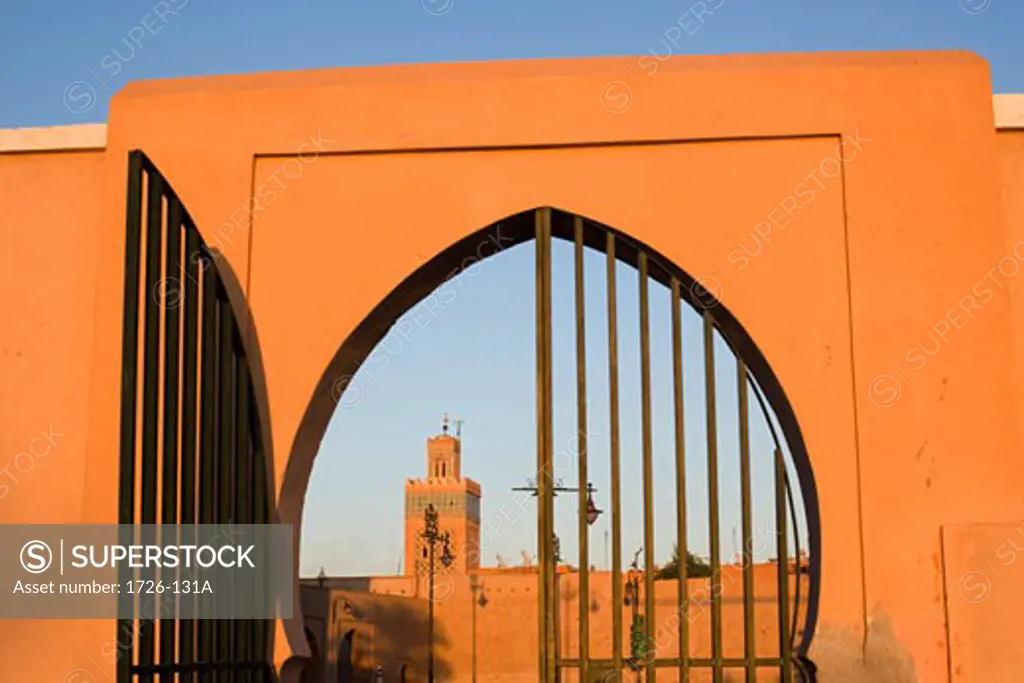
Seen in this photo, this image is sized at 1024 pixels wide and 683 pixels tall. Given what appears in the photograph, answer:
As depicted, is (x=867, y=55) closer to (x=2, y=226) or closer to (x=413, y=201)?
(x=413, y=201)

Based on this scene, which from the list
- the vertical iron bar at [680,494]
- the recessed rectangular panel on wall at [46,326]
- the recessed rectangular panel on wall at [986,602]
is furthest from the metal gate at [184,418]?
the recessed rectangular panel on wall at [986,602]

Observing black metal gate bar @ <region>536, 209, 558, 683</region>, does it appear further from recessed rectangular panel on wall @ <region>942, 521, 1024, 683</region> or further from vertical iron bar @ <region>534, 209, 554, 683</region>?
recessed rectangular panel on wall @ <region>942, 521, 1024, 683</region>

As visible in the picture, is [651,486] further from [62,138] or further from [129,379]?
[62,138]

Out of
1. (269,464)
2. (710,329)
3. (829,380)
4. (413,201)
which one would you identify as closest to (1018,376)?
(829,380)

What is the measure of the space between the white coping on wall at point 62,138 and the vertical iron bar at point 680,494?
3.05 meters

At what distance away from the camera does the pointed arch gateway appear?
6797 mm

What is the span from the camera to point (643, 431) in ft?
23.1

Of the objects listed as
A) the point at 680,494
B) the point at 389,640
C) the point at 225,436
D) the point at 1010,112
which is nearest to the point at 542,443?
the point at 680,494

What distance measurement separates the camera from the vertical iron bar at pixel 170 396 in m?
6.46

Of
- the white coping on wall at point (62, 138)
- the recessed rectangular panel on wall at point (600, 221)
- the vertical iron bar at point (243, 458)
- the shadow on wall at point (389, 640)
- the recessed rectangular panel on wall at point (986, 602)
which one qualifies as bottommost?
the shadow on wall at point (389, 640)

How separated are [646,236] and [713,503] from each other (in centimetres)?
135

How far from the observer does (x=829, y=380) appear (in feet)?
23.2

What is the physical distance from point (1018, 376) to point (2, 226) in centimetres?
514

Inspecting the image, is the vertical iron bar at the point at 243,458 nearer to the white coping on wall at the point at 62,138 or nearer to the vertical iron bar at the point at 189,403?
the vertical iron bar at the point at 189,403
